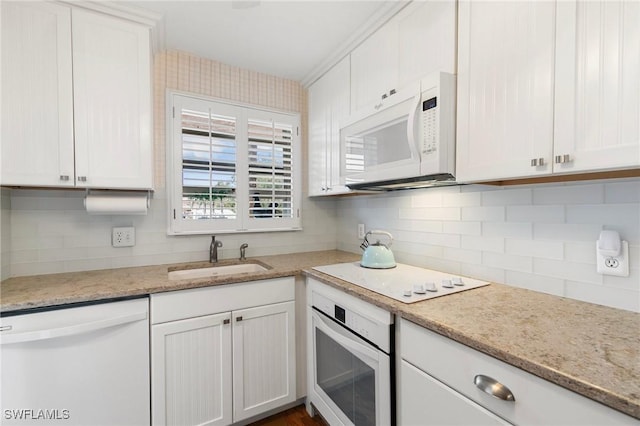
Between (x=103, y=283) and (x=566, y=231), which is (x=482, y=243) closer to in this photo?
(x=566, y=231)

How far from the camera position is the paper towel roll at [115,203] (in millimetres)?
1646

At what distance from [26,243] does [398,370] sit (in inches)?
82.1

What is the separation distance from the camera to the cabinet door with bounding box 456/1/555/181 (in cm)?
100

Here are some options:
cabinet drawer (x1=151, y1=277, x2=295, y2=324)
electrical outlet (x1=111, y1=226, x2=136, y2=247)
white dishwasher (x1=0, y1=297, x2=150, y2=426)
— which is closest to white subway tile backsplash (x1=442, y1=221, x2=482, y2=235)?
cabinet drawer (x1=151, y1=277, x2=295, y2=324)

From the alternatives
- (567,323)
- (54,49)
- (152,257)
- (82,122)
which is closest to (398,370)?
(567,323)

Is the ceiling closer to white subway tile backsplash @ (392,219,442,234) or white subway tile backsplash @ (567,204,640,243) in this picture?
white subway tile backsplash @ (392,219,442,234)

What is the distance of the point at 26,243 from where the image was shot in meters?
1.68

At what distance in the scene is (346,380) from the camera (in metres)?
1.47

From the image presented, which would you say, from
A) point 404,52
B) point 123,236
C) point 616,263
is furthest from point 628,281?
point 123,236

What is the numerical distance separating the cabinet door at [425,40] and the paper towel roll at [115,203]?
1611 millimetres

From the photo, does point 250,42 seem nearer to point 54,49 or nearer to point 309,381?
point 54,49

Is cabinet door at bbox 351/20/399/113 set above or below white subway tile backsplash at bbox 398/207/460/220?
above

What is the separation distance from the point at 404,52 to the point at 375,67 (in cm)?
23

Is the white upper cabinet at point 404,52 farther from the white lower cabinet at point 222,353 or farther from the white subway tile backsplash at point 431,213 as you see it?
the white lower cabinet at point 222,353
